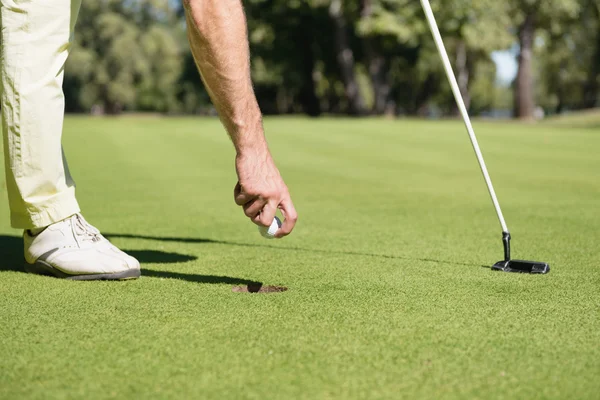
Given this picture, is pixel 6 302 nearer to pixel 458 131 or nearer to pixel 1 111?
pixel 1 111

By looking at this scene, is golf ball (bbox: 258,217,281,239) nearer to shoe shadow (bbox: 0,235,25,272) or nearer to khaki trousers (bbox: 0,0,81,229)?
khaki trousers (bbox: 0,0,81,229)

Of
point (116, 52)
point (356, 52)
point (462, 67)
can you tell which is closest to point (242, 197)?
point (356, 52)

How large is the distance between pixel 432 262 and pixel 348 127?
56.4 ft

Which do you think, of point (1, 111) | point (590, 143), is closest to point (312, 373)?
point (1, 111)

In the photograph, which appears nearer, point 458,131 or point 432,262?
point 432,262

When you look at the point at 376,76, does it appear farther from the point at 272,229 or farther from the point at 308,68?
the point at 272,229

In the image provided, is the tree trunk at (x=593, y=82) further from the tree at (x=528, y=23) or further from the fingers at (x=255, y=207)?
the fingers at (x=255, y=207)

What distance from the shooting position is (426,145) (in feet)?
49.0

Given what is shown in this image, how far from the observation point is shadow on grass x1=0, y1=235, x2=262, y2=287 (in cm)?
335

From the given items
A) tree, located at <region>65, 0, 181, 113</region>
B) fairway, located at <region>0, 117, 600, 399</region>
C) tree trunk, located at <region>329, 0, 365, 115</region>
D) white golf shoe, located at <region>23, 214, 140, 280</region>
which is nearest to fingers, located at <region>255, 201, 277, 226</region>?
fairway, located at <region>0, 117, 600, 399</region>

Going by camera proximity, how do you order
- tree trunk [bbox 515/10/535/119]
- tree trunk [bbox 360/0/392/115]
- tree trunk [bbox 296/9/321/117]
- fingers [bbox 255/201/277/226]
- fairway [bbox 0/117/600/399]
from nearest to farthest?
fairway [bbox 0/117/600/399], fingers [bbox 255/201/277/226], tree trunk [bbox 360/0/392/115], tree trunk [bbox 515/10/535/119], tree trunk [bbox 296/9/321/117]

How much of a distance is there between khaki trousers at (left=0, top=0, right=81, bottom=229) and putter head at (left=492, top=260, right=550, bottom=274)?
6.92 feet

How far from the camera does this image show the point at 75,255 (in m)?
3.42

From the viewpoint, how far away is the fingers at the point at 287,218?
2.62m
